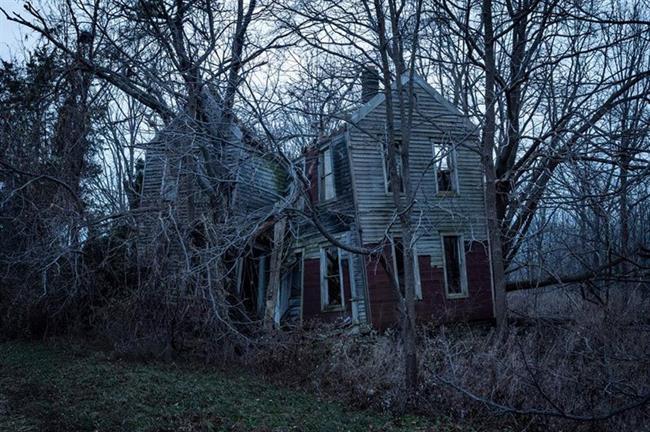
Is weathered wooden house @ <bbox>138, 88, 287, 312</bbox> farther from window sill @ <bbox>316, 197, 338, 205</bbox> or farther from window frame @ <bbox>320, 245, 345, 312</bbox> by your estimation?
window sill @ <bbox>316, 197, 338, 205</bbox>

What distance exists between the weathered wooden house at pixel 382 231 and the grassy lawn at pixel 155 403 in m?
6.21

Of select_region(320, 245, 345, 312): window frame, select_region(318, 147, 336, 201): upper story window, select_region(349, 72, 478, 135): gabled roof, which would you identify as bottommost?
select_region(320, 245, 345, 312): window frame

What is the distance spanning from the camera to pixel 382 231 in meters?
16.3

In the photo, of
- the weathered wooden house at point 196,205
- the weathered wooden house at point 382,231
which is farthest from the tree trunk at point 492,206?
the weathered wooden house at point 196,205

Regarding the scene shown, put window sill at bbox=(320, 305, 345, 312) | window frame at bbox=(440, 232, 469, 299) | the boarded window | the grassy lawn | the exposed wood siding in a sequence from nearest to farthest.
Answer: the grassy lawn < the exposed wood siding < window sill at bbox=(320, 305, 345, 312) < window frame at bbox=(440, 232, 469, 299) < the boarded window

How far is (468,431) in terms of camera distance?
7.71m

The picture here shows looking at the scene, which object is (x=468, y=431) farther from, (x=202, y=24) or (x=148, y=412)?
(x=202, y=24)

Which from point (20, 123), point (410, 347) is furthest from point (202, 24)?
point (410, 347)

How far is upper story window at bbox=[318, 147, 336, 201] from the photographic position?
1725 cm

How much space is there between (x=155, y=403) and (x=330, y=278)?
9.64m

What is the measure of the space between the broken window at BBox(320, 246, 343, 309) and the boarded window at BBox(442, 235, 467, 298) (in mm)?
3186

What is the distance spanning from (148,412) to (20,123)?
10.6 m

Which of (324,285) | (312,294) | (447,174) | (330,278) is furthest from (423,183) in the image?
(312,294)

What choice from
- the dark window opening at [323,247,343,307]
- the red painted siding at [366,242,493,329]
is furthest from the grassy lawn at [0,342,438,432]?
the dark window opening at [323,247,343,307]
